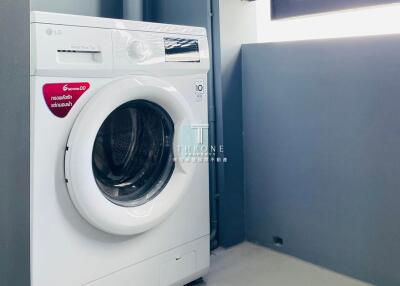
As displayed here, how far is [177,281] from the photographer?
54.7 inches

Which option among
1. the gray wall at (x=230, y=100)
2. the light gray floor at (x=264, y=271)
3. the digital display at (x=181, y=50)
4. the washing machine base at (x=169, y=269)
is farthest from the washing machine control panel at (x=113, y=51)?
the light gray floor at (x=264, y=271)

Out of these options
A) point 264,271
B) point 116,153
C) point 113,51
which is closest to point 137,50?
point 113,51

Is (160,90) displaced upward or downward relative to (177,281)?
upward

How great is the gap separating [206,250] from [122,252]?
362mm

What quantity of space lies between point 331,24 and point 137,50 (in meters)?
0.78

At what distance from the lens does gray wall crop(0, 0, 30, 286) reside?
106 cm

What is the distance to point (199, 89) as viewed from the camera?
1410 mm

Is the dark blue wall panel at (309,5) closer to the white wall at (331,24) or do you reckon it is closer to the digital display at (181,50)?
the white wall at (331,24)

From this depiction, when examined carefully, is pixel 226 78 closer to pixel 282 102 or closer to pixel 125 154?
pixel 282 102

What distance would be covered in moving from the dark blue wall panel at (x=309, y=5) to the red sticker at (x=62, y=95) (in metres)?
0.96

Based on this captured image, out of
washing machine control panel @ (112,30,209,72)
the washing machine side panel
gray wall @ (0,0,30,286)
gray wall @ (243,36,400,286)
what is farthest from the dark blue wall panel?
gray wall @ (0,0,30,286)

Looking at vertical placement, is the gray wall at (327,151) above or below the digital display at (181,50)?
below

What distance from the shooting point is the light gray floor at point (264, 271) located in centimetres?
149

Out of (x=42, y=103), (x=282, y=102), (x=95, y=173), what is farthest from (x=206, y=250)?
(x=42, y=103)
